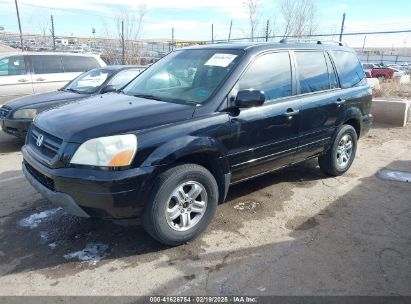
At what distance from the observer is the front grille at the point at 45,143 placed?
336cm

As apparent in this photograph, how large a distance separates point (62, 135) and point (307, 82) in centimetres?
295

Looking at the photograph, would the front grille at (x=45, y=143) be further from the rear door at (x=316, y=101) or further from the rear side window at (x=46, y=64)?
the rear side window at (x=46, y=64)

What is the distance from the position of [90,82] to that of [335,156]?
507 centimetres

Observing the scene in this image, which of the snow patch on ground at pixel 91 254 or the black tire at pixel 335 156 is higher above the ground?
the black tire at pixel 335 156

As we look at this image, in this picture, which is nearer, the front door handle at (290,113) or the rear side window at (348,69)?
the front door handle at (290,113)

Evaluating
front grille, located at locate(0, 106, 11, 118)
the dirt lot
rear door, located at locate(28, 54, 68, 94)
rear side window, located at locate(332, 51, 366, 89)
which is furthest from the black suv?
rear door, located at locate(28, 54, 68, 94)

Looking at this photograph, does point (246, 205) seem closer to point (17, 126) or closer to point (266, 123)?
point (266, 123)

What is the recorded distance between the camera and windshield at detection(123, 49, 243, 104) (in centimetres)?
396

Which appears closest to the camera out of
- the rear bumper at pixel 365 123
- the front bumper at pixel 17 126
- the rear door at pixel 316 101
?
the rear door at pixel 316 101

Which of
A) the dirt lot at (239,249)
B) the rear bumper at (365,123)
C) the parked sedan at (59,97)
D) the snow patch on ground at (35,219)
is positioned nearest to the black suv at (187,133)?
the dirt lot at (239,249)

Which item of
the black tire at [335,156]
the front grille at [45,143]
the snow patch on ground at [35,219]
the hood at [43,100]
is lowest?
the snow patch on ground at [35,219]

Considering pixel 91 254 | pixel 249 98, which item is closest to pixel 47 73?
pixel 91 254

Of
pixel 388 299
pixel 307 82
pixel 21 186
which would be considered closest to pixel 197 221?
pixel 388 299

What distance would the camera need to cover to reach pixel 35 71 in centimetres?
1027
